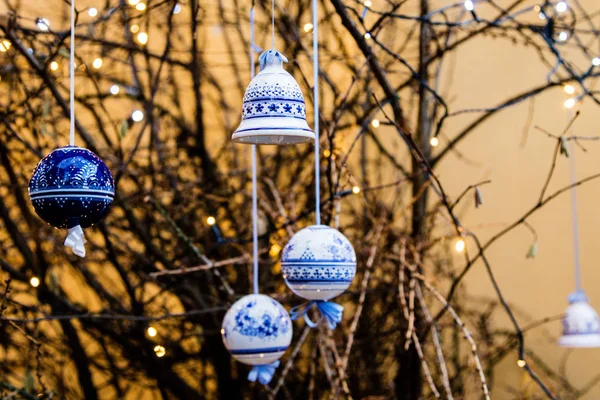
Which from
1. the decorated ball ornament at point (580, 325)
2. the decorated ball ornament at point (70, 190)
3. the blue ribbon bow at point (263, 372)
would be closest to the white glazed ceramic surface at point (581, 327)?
the decorated ball ornament at point (580, 325)

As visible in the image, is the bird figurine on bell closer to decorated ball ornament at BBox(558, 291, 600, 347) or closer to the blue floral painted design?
the blue floral painted design

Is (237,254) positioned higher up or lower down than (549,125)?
lower down

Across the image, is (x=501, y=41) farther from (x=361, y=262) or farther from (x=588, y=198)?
(x=361, y=262)

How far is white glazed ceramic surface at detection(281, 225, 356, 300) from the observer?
47.6 inches

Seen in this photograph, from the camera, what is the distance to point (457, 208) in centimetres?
243

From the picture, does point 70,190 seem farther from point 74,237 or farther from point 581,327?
point 581,327

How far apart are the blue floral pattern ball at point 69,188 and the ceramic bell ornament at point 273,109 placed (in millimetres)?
222

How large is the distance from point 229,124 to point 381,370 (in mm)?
848

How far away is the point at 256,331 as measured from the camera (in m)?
1.32

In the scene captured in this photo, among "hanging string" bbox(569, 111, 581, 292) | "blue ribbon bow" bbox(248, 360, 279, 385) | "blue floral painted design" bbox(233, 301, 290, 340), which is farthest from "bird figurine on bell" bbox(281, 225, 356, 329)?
"hanging string" bbox(569, 111, 581, 292)

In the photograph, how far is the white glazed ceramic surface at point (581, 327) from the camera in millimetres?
1854

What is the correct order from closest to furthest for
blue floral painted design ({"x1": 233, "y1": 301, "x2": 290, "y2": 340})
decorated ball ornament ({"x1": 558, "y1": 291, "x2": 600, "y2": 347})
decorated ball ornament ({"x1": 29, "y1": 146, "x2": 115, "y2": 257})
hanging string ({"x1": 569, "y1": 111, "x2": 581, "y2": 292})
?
decorated ball ornament ({"x1": 29, "y1": 146, "x2": 115, "y2": 257}) → blue floral painted design ({"x1": 233, "y1": 301, "x2": 290, "y2": 340}) → decorated ball ornament ({"x1": 558, "y1": 291, "x2": 600, "y2": 347}) → hanging string ({"x1": 569, "y1": 111, "x2": 581, "y2": 292})

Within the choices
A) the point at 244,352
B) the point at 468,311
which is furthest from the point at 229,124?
the point at 244,352

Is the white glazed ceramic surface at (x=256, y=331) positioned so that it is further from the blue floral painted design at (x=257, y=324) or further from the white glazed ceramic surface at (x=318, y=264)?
the white glazed ceramic surface at (x=318, y=264)
